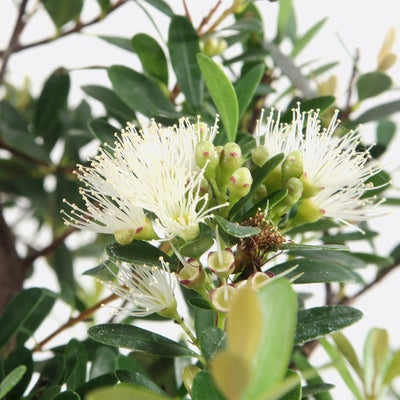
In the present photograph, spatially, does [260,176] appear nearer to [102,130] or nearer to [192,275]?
[192,275]

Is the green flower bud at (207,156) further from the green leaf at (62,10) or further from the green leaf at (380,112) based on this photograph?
the green leaf at (62,10)

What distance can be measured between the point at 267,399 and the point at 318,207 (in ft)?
1.23

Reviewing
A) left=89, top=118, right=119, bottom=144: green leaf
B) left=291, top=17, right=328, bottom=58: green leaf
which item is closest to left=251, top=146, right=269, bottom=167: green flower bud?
left=89, top=118, right=119, bottom=144: green leaf

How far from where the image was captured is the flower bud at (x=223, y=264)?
556 millimetres

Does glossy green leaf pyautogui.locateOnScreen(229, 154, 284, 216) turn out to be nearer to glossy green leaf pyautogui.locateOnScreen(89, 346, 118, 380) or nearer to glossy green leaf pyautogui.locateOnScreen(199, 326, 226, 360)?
glossy green leaf pyautogui.locateOnScreen(199, 326, 226, 360)

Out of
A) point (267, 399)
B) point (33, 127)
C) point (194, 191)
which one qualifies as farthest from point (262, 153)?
point (33, 127)

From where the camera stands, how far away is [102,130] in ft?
2.53

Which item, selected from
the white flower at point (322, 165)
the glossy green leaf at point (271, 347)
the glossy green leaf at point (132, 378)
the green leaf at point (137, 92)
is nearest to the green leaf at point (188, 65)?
the green leaf at point (137, 92)

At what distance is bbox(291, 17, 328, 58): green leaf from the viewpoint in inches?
43.3

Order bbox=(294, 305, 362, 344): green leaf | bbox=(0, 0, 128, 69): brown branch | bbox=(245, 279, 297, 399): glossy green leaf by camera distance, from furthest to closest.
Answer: bbox=(0, 0, 128, 69): brown branch < bbox=(294, 305, 362, 344): green leaf < bbox=(245, 279, 297, 399): glossy green leaf

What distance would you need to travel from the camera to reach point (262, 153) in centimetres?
63

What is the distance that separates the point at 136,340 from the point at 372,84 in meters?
0.62

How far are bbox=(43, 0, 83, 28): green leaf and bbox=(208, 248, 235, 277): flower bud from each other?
0.73 meters

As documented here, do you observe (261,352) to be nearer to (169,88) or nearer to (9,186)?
(169,88)
